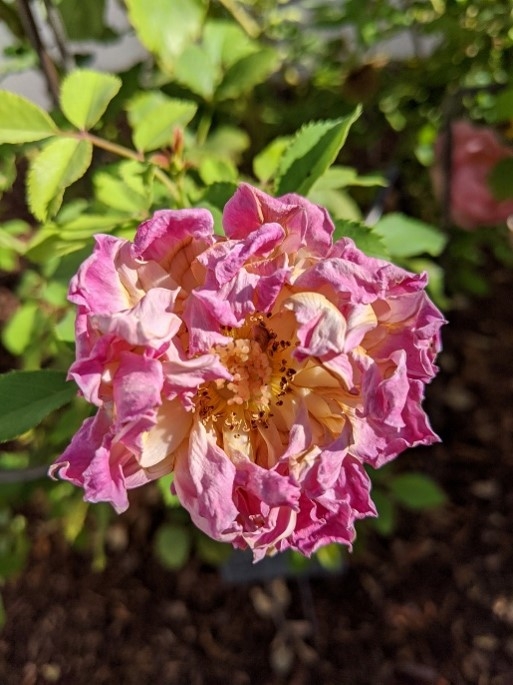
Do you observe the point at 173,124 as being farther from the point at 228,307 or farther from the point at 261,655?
the point at 261,655

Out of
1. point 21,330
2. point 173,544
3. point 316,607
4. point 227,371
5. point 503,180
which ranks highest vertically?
point 227,371

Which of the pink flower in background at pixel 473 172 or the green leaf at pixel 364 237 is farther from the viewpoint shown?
the pink flower in background at pixel 473 172

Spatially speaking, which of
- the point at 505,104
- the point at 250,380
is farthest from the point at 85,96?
the point at 505,104

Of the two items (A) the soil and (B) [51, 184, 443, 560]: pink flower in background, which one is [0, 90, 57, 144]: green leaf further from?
(A) the soil

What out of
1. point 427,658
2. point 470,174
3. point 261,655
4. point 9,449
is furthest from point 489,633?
point 9,449

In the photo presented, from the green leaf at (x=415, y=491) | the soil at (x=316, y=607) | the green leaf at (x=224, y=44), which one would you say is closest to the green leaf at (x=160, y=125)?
the green leaf at (x=224, y=44)

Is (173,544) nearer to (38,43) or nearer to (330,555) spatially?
(330,555)

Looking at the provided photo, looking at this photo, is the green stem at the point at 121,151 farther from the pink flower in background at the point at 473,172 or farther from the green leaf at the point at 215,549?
the green leaf at the point at 215,549
